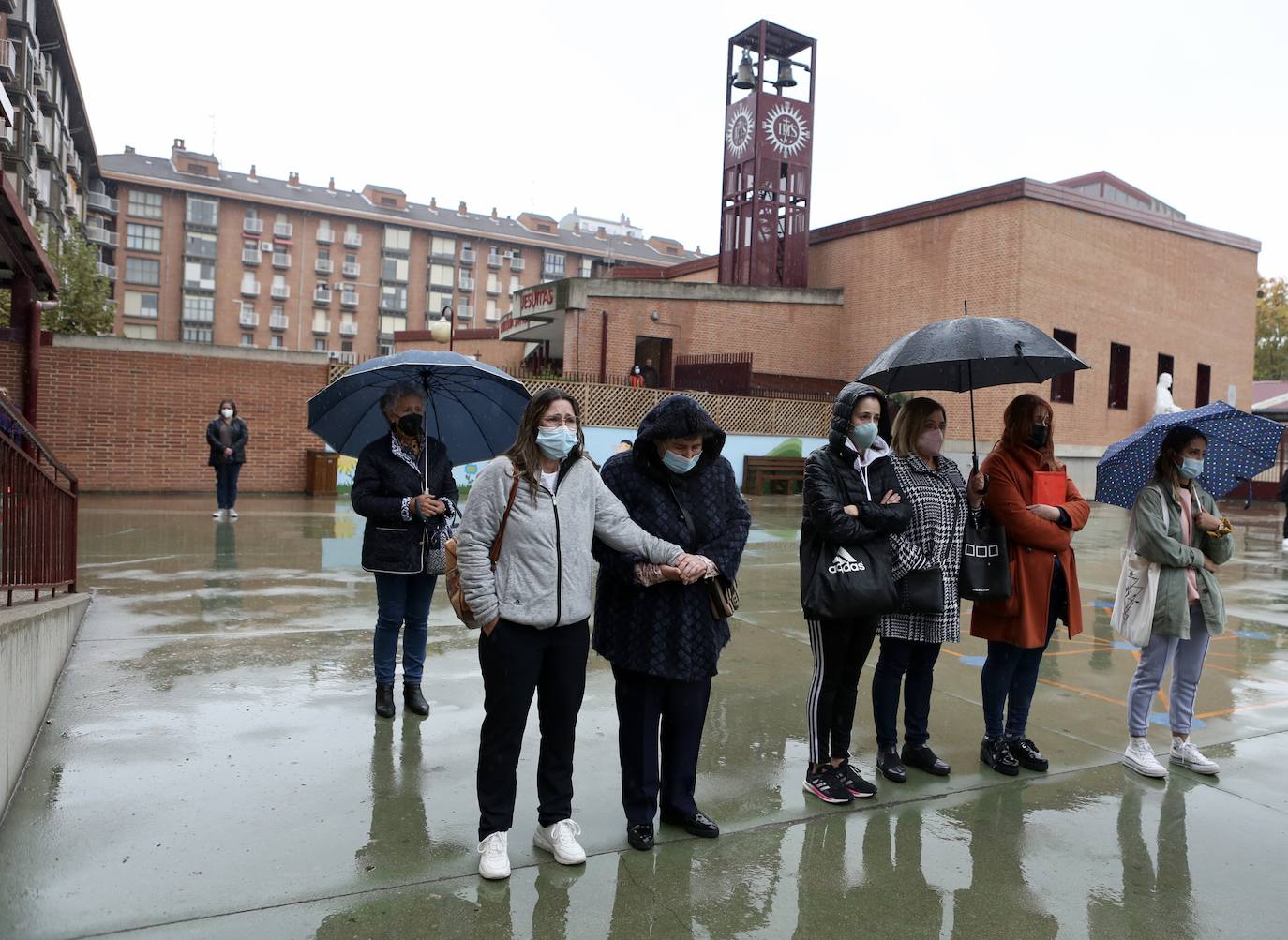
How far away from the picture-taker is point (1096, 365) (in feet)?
82.8

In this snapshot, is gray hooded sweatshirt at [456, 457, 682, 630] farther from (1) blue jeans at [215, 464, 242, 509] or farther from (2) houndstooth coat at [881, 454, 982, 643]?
(1) blue jeans at [215, 464, 242, 509]

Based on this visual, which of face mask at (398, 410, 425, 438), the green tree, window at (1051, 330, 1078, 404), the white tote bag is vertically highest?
the green tree

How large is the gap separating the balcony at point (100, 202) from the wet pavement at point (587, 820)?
206ft

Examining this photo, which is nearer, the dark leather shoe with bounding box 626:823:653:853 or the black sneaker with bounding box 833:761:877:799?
the dark leather shoe with bounding box 626:823:653:853

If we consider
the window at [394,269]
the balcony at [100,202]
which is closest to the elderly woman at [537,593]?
the balcony at [100,202]

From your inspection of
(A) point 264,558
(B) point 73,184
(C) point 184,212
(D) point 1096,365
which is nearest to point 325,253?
(C) point 184,212

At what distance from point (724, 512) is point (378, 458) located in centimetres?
205

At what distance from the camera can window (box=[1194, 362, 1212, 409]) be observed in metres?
27.8

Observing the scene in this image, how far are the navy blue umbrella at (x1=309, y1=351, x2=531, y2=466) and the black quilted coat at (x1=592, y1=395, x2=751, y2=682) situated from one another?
50.1 inches

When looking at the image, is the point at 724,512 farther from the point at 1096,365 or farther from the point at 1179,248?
the point at 1179,248

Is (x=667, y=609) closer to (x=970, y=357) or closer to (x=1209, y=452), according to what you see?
(x=970, y=357)

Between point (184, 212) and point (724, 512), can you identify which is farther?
point (184, 212)

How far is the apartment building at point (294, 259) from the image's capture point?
65.6 m

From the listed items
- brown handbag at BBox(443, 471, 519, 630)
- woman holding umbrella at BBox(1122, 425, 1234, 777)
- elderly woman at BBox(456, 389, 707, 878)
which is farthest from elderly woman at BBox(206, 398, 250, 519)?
woman holding umbrella at BBox(1122, 425, 1234, 777)
